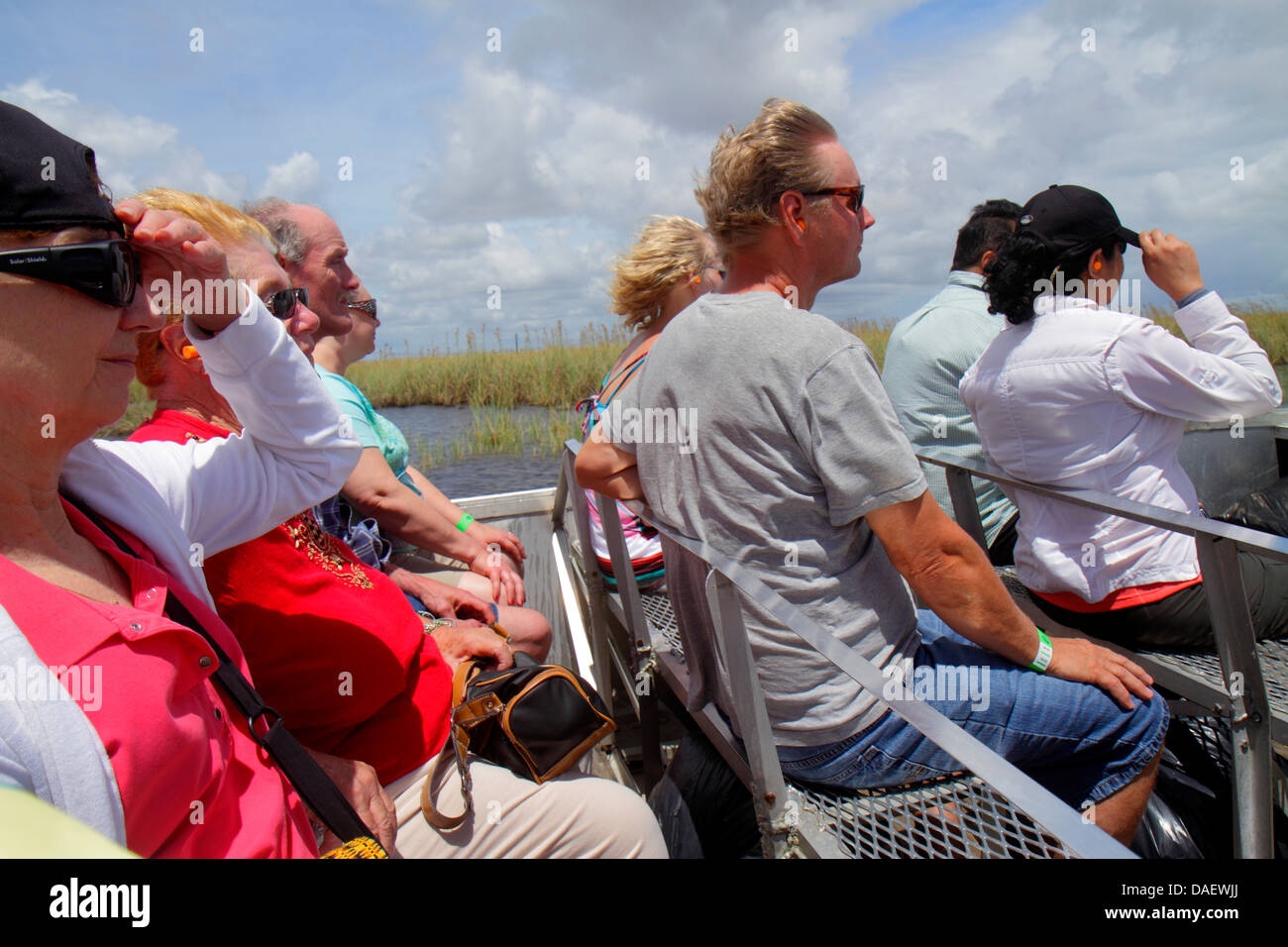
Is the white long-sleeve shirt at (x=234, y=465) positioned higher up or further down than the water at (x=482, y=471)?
higher up

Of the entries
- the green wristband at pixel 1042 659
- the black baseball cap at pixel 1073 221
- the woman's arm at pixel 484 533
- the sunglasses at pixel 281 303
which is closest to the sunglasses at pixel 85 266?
the sunglasses at pixel 281 303

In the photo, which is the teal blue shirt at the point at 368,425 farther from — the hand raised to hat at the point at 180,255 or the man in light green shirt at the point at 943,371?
the man in light green shirt at the point at 943,371

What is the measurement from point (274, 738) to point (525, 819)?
54 centimetres

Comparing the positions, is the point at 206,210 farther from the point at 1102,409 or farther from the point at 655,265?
the point at 1102,409

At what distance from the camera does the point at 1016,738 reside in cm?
151

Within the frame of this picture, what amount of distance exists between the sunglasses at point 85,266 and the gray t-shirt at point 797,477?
0.95 metres

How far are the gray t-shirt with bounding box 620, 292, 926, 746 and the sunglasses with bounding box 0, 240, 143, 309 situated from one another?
95 cm

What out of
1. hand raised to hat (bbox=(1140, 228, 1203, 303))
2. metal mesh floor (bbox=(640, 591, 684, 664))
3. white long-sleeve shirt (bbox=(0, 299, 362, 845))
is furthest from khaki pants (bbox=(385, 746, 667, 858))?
hand raised to hat (bbox=(1140, 228, 1203, 303))

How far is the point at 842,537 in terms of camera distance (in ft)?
5.12

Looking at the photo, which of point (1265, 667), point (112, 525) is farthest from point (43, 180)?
point (1265, 667)

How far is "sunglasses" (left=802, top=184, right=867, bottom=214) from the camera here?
1.82 m

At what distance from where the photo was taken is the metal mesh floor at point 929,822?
1274mm
